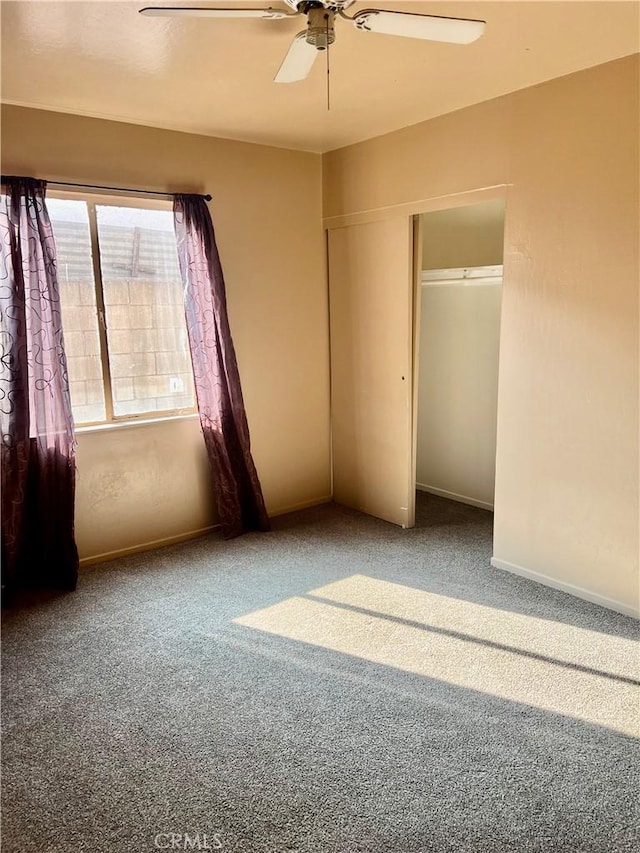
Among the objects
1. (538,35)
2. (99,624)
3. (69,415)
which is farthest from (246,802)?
(538,35)

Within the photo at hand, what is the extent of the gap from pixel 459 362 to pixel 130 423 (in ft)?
7.65

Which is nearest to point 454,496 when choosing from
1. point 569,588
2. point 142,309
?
point 569,588

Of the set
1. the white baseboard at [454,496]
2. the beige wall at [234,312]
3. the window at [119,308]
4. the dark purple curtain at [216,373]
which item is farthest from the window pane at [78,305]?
the white baseboard at [454,496]

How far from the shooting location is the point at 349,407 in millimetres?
4453

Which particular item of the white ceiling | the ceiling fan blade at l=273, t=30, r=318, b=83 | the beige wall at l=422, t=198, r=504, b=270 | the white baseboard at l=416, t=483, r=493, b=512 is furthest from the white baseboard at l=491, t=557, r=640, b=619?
the ceiling fan blade at l=273, t=30, r=318, b=83

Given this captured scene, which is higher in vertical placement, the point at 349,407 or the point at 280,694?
the point at 349,407

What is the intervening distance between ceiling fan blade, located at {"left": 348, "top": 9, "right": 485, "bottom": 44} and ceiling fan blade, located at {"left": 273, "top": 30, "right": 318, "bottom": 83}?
0.19 meters

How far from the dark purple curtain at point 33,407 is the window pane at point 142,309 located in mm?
370

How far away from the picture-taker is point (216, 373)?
3818mm

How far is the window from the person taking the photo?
344 centimetres

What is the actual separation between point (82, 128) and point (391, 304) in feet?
6.62

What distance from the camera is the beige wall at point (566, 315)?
9.20 ft

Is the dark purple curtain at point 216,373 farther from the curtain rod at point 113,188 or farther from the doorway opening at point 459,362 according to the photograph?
the doorway opening at point 459,362

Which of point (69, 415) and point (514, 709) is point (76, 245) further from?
point (514, 709)
